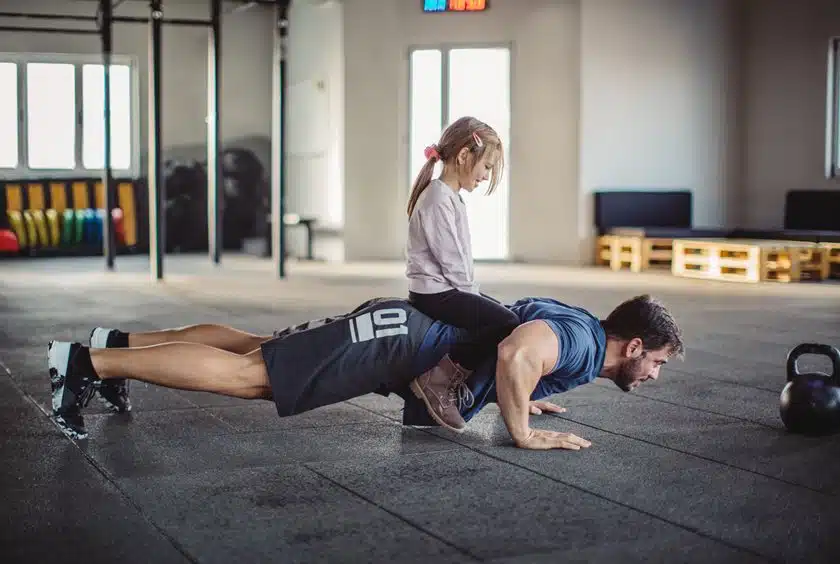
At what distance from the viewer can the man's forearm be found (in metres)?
3.68

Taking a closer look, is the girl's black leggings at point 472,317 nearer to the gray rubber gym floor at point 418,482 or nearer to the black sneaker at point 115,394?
the gray rubber gym floor at point 418,482

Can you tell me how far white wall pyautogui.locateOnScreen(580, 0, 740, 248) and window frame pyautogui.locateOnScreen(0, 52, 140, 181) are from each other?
641cm

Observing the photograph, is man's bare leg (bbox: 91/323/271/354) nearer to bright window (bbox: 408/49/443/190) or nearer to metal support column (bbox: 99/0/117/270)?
metal support column (bbox: 99/0/117/270)

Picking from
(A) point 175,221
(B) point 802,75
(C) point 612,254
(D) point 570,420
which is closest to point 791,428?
(D) point 570,420

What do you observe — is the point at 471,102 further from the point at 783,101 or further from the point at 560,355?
the point at 560,355

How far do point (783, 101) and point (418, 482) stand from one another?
11.0 meters

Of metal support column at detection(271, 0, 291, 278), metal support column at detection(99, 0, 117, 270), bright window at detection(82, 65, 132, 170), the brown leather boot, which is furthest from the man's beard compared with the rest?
bright window at detection(82, 65, 132, 170)

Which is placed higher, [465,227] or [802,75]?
[802,75]

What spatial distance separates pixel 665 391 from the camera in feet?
16.9

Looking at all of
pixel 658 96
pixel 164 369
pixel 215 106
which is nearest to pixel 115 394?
A: pixel 164 369

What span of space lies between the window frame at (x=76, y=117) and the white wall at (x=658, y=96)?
641 centimetres

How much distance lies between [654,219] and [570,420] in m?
9.39

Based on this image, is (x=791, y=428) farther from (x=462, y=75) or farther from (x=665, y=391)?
(x=462, y=75)

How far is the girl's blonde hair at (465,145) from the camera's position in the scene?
4.17 metres
